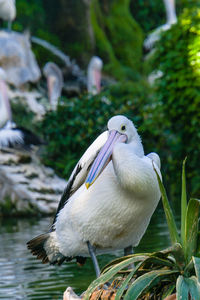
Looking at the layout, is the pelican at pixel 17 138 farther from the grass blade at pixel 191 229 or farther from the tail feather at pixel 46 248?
the grass blade at pixel 191 229

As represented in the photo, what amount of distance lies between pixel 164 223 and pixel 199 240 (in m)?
4.54

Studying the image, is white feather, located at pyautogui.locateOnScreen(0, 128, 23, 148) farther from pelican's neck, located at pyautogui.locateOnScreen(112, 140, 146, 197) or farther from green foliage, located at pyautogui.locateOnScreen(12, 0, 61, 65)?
green foliage, located at pyautogui.locateOnScreen(12, 0, 61, 65)

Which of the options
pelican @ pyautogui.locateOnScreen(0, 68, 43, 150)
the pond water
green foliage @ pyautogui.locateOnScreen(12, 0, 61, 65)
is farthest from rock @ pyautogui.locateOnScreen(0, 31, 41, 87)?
the pond water

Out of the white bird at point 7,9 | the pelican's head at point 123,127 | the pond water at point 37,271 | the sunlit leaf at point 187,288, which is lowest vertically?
the pond water at point 37,271

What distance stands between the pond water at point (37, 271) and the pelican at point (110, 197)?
406mm

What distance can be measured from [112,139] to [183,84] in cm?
476

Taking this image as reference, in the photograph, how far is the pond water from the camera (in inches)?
189

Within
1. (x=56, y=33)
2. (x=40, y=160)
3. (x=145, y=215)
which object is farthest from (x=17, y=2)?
(x=145, y=215)

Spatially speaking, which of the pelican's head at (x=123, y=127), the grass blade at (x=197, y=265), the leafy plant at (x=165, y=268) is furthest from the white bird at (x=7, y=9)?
the grass blade at (x=197, y=265)

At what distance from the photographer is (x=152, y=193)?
3885mm

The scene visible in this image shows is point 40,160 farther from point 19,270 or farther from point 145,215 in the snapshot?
point 145,215

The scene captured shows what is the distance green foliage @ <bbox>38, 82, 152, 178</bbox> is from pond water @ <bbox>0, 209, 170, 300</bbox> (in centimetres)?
314

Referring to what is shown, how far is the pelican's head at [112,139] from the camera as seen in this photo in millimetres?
3953

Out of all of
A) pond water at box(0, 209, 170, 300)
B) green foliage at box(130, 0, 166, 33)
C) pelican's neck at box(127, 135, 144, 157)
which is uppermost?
green foliage at box(130, 0, 166, 33)
